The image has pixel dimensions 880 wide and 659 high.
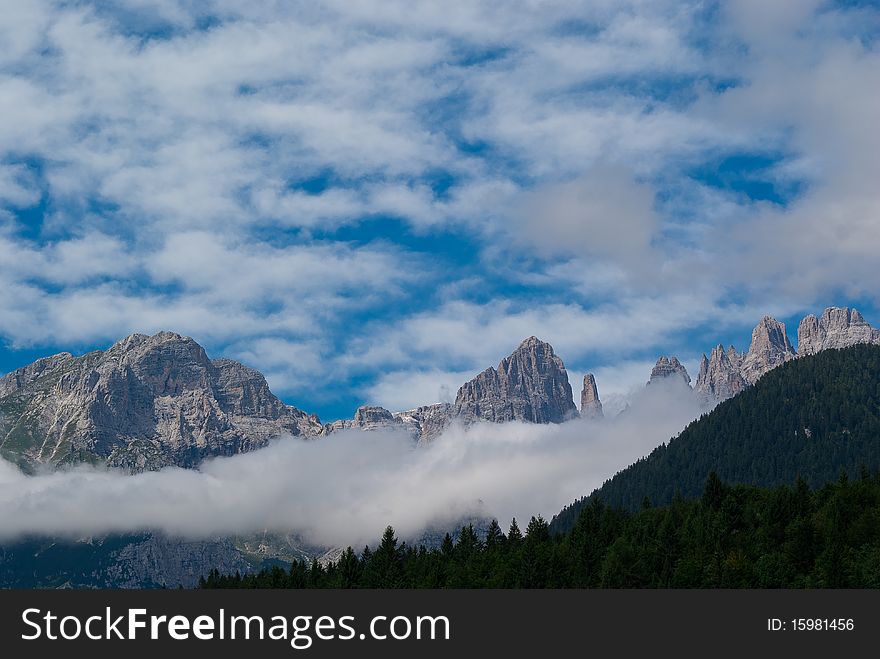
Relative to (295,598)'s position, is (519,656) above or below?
below

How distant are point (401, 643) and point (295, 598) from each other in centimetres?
843

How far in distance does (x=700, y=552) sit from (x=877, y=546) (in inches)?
1290

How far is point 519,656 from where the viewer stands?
241ft

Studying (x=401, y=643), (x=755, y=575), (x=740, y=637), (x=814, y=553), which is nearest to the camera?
(x=401, y=643)

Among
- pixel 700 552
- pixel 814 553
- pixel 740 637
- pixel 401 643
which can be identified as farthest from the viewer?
pixel 700 552

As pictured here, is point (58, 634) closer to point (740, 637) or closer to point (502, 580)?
point (740, 637)

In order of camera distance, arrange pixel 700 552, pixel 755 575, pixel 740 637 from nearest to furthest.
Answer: pixel 740 637 → pixel 755 575 → pixel 700 552

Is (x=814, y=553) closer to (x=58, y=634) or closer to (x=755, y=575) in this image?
(x=755, y=575)

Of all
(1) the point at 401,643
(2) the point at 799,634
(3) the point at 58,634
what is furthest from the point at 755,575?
(3) the point at 58,634

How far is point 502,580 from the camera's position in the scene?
619ft

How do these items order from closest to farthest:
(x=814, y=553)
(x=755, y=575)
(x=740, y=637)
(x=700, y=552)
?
(x=740, y=637) < (x=755, y=575) < (x=814, y=553) < (x=700, y=552)

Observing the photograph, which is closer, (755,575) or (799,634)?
(799,634)

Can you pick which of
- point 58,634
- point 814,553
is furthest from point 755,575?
point 58,634

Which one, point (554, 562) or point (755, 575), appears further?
point (554, 562)
